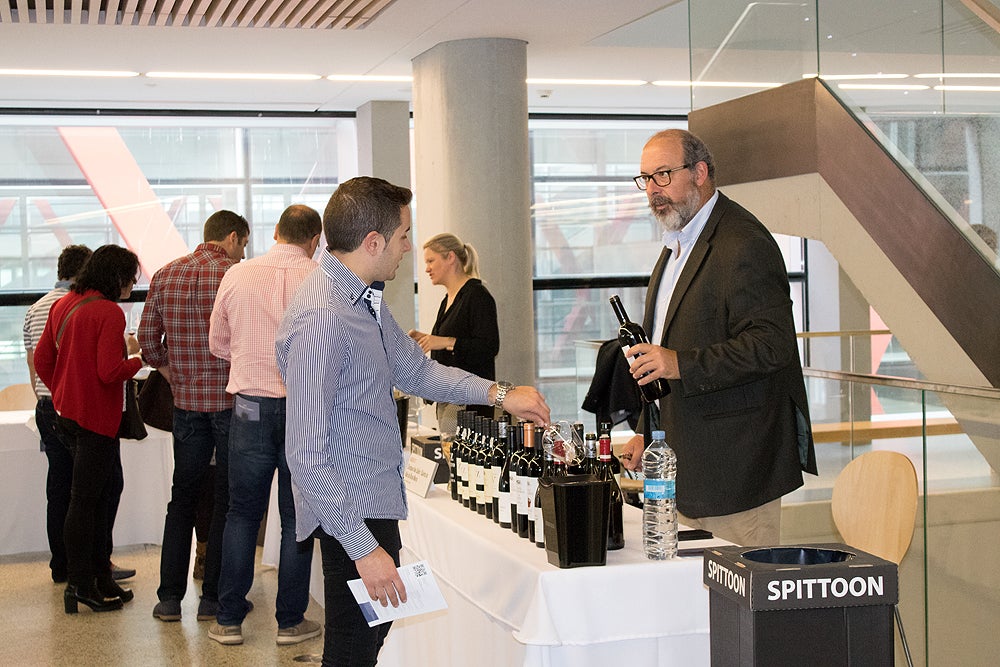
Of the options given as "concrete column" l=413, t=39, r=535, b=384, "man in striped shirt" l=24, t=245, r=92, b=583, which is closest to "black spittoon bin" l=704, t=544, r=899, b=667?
"man in striped shirt" l=24, t=245, r=92, b=583

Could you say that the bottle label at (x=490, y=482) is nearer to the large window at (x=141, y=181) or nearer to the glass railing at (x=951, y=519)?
the glass railing at (x=951, y=519)

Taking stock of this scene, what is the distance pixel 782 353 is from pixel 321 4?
4.22m

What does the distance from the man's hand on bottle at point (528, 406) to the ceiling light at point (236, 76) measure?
→ 6509mm

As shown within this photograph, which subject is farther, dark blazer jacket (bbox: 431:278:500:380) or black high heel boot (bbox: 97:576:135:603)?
dark blazer jacket (bbox: 431:278:500:380)

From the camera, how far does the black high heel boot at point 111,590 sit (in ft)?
17.4

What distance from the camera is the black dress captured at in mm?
5457

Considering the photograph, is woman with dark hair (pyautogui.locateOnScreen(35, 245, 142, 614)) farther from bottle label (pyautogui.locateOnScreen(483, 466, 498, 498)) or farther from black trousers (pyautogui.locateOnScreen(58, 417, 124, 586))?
bottle label (pyautogui.locateOnScreen(483, 466, 498, 498))

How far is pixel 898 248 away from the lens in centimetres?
500

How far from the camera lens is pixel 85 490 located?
16.2ft

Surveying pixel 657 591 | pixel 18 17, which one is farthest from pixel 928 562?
pixel 18 17

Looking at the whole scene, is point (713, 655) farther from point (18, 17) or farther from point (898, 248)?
point (18, 17)

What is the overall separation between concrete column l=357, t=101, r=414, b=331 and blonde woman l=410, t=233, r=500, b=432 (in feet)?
14.3

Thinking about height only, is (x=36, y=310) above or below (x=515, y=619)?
above

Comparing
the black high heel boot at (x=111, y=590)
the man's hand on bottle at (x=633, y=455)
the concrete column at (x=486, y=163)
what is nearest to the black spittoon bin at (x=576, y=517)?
the man's hand on bottle at (x=633, y=455)
